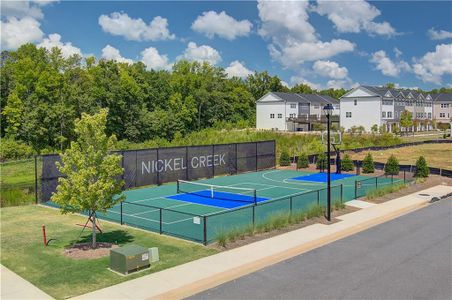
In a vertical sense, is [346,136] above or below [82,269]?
above

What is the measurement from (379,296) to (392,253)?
5.11m

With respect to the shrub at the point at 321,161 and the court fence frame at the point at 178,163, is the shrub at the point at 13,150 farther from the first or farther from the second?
the shrub at the point at 321,161

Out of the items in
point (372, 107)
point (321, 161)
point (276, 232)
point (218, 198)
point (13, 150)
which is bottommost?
point (276, 232)

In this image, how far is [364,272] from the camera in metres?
16.2

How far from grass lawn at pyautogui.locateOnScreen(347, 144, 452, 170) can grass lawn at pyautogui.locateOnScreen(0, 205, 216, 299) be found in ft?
122

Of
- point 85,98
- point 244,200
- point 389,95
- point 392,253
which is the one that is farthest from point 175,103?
point 392,253

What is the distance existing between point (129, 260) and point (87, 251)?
12.1ft

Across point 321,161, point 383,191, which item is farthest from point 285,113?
point 383,191

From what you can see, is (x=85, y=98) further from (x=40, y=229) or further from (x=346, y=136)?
(x=40, y=229)

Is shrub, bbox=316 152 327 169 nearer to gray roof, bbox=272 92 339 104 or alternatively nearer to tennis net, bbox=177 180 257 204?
tennis net, bbox=177 180 257 204

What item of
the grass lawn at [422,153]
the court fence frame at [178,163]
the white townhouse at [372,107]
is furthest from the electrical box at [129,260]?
the white townhouse at [372,107]

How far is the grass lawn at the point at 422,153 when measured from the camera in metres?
51.3

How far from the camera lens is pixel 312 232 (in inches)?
856

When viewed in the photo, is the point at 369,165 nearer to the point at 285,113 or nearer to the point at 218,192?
the point at 218,192
